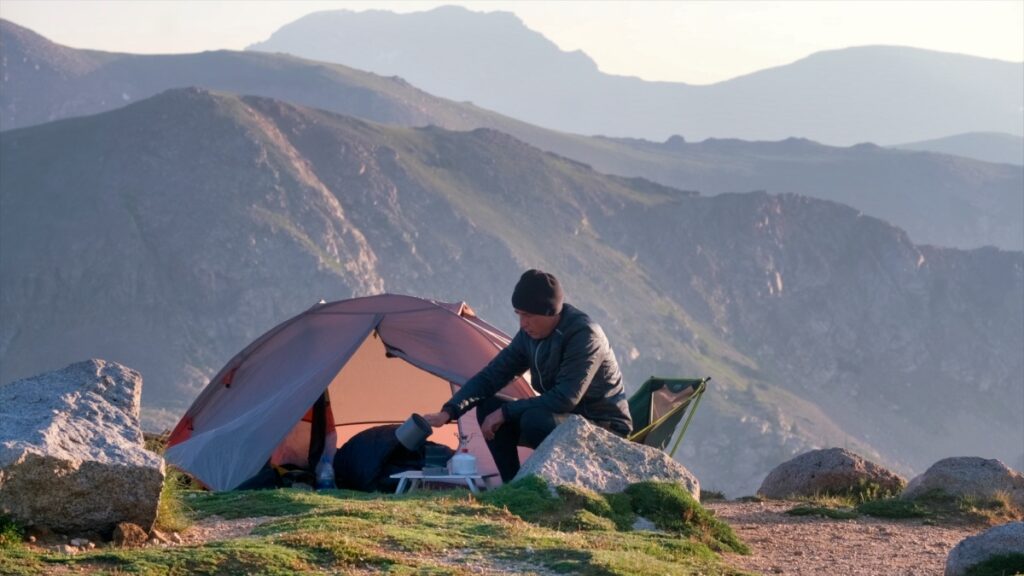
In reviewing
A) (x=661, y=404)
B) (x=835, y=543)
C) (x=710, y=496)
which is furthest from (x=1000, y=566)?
(x=710, y=496)

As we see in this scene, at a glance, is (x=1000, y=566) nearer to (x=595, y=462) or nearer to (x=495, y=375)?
(x=595, y=462)

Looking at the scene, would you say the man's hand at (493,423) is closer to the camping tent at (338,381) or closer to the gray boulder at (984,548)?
the camping tent at (338,381)

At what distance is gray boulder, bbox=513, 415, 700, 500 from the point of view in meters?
10.2

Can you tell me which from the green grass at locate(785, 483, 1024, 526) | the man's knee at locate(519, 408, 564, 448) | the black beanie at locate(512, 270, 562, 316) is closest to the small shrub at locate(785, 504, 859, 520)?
the green grass at locate(785, 483, 1024, 526)

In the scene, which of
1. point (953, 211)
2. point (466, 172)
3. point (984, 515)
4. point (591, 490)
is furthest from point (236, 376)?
point (953, 211)

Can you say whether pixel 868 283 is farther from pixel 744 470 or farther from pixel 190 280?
pixel 190 280

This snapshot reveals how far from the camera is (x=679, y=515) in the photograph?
32.9 ft

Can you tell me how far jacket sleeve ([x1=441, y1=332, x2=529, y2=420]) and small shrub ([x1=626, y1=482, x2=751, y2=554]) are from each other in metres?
1.65

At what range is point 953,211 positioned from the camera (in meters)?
181

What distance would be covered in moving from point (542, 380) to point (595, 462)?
47.6 inches

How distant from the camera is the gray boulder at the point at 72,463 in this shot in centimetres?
773

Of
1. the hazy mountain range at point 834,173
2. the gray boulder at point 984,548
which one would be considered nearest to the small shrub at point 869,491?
the gray boulder at point 984,548

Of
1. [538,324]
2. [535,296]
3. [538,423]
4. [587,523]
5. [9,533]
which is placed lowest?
[9,533]

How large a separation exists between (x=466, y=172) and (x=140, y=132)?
3058 centimetres
